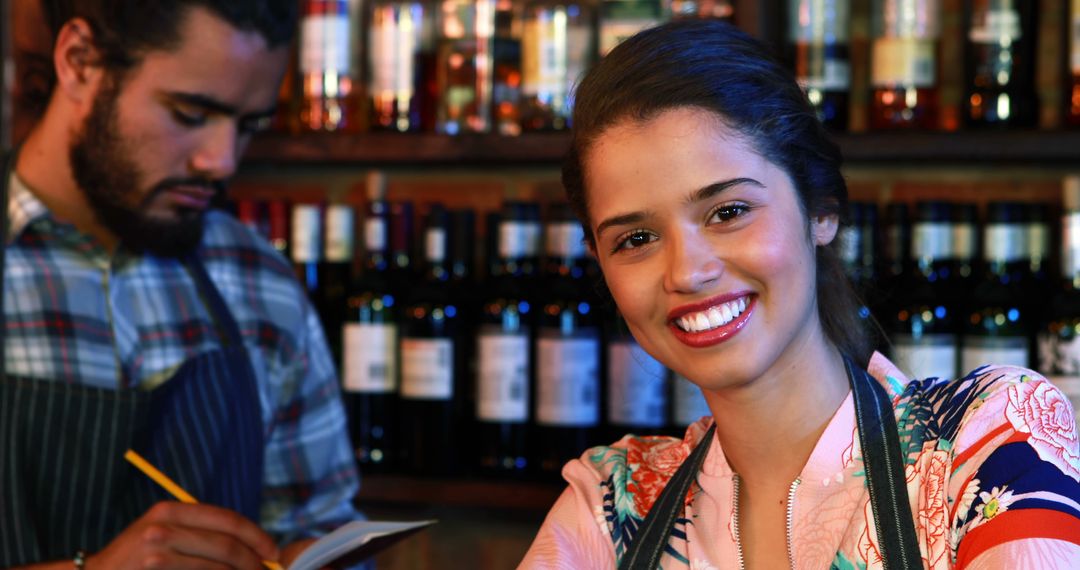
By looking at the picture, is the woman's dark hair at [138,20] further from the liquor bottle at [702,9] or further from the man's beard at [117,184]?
the liquor bottle at [702,9]

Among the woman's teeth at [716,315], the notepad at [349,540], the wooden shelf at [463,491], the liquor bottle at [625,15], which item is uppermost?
the liquor bottle at [625,15]

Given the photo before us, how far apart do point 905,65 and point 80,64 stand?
4.14 ft

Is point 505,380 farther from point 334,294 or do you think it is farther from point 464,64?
point 464,64

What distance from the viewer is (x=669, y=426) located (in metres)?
2.20

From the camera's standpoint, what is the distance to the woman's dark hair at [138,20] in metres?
1.80

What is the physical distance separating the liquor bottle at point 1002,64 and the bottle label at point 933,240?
0.18 meters

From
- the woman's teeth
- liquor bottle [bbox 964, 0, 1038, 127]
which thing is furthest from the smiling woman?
liquor bottle [bbox 964, 0, 1038, 127]

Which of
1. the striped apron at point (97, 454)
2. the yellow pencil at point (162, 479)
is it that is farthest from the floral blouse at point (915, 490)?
the striped apron at point (97, 454)

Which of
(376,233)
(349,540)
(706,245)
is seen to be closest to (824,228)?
(706,245)

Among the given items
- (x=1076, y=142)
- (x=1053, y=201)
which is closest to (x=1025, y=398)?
(x=1076, y=142)

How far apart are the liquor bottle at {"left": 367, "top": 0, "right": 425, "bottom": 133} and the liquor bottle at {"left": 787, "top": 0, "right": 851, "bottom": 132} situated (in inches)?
26.3

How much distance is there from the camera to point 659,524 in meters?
1.26

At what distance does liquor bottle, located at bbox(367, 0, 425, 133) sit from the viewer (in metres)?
2.30

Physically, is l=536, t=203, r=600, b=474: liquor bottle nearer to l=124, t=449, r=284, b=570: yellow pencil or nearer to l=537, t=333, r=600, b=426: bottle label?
l=537, t=333, r=600, b=426: bottle label
